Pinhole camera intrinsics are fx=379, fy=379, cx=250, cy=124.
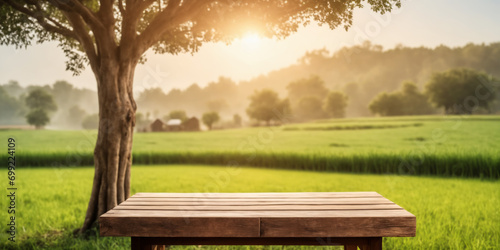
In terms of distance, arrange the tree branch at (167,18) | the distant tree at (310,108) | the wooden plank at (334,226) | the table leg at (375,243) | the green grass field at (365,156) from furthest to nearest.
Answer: the distant tree at (310,108)
the green grass field at (365,156)
the tree branch at (167,18)
the table leg at (375,243)
the wooden plank at (334,226)

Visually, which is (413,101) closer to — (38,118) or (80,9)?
(38,118)

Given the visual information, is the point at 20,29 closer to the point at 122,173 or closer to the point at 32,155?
the point at 122,173

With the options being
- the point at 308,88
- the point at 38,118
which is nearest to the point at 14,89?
the point at 38,118

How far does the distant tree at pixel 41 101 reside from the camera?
283 feet

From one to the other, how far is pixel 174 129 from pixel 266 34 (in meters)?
67.6

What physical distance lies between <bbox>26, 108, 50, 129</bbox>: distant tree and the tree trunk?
81876 millimetres

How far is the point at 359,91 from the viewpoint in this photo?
377ft

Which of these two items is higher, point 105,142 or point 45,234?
point 105,142

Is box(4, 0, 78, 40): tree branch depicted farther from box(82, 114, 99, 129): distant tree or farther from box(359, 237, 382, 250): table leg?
box(82, 114, 99, 129): distant tree

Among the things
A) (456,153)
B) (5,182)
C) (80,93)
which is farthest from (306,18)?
(80,93)

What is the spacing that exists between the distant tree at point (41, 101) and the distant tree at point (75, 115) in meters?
57.7

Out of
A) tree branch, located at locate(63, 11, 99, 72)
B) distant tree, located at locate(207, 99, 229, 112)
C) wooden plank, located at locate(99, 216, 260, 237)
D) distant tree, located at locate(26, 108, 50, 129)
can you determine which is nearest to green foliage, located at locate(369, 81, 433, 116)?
distant tree, located at locate(207, 99, 229, 112)

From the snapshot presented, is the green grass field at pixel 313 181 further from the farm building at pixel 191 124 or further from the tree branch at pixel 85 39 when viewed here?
the farm building at pixel 191 124

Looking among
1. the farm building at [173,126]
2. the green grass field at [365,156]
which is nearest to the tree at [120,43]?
the green grass field at [365,156]
